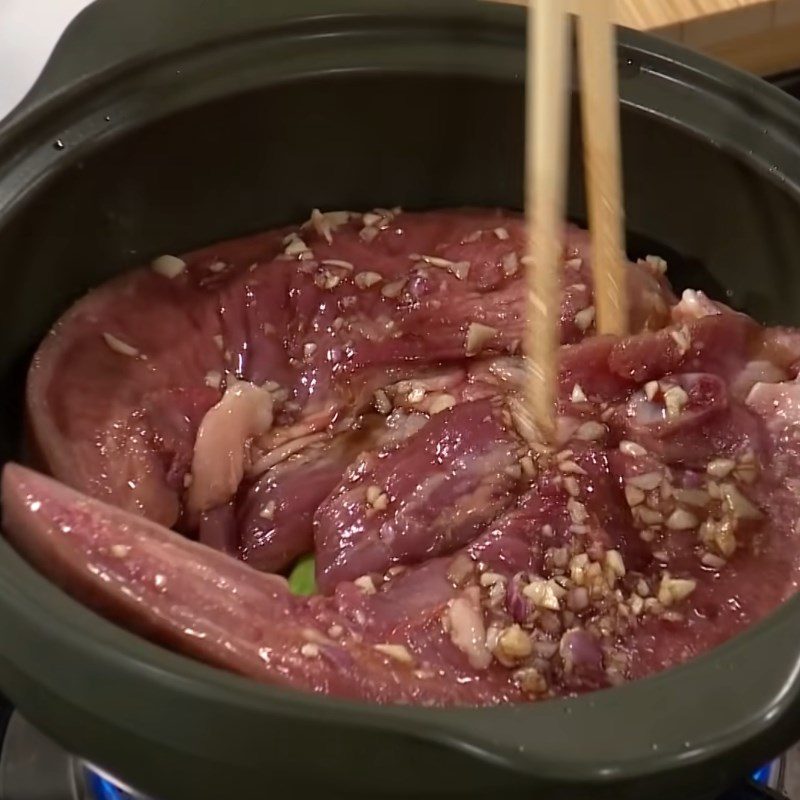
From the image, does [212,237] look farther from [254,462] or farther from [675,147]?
[675,147]

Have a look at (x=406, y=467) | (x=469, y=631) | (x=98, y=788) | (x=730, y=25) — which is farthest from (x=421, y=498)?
(x=730, y=25)

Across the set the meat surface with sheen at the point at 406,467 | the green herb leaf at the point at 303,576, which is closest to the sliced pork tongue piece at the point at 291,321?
the meat surface with sheen at the point at 406,467

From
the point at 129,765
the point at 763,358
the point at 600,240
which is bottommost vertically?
the point at 129,765

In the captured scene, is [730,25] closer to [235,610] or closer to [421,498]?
[421,498]

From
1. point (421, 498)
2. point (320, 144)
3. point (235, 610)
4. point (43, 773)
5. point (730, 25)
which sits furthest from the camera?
point (730, 25)

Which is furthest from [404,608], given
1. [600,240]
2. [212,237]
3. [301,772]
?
[212,237]

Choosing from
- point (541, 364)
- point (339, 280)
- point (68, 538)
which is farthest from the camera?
point (339, 280)
